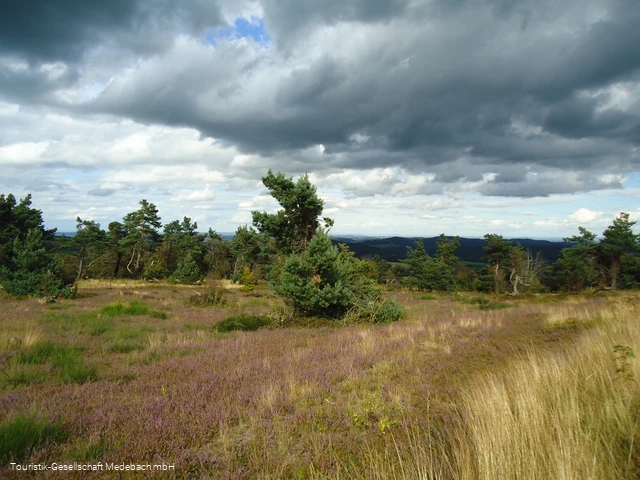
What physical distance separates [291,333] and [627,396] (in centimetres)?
948

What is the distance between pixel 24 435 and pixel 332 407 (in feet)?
12.9

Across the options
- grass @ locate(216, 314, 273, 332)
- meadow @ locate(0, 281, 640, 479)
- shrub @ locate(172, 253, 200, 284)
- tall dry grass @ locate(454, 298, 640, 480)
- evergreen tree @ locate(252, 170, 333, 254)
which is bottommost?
shrub @ locate(172, 253, 200, 284)

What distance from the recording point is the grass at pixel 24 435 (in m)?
3.43

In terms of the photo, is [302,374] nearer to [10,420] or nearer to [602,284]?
[10,420]

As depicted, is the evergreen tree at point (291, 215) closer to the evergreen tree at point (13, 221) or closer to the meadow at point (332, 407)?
the meadow at point (332, 407)

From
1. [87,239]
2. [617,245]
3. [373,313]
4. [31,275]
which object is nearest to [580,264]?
[617,245]

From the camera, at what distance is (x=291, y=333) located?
1191 cm

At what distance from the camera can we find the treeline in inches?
575

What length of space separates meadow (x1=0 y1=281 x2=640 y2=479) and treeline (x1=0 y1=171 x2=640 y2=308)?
5.22 m

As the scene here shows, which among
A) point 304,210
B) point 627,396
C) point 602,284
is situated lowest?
point 602,284

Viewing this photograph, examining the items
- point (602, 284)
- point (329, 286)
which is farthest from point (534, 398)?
point (602, 284)

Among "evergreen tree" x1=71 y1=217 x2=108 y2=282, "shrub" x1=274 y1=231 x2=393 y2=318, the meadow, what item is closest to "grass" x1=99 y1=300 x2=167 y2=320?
the meadow

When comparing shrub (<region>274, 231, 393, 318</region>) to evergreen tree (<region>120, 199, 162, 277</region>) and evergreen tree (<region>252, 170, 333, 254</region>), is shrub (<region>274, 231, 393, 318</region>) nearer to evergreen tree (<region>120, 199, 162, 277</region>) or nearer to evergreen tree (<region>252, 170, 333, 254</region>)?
evergreen tree (<region>252, 170, 333, 254</region>)

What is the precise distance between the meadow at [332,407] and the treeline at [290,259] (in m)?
5.22
